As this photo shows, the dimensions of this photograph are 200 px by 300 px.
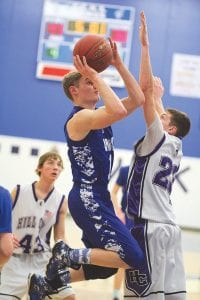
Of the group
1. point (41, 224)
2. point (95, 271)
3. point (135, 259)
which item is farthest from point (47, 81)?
point (135, 259)

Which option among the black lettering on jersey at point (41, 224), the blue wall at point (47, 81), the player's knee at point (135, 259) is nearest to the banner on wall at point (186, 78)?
the blue wall at point (47, 81)

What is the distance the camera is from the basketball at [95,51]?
3137 millimetres

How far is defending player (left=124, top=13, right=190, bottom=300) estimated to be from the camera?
318 centimetres

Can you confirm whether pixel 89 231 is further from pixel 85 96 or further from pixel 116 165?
pixel 116 165

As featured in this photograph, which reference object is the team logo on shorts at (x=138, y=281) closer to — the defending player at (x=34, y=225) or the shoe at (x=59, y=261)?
the shoe at (x=59, y=261)

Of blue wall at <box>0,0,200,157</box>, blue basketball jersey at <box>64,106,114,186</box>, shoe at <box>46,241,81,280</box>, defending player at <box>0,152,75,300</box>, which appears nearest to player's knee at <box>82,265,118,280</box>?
shoe at <box>46,241,81,280</box>

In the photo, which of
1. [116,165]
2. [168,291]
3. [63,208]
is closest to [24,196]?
[63,208]

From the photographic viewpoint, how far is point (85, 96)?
3.23 meters

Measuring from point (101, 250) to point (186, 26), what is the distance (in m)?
8.21

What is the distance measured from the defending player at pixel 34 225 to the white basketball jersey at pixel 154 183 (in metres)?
1.03

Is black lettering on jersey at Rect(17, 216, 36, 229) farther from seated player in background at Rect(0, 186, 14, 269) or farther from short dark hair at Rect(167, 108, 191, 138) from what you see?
seated player in background at Rect(0, 186, 14, 269)

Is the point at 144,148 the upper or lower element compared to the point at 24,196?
upper

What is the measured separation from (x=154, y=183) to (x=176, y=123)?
0.53 meters

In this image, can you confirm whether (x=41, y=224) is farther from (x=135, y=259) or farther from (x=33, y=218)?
(x=135, y=259)
